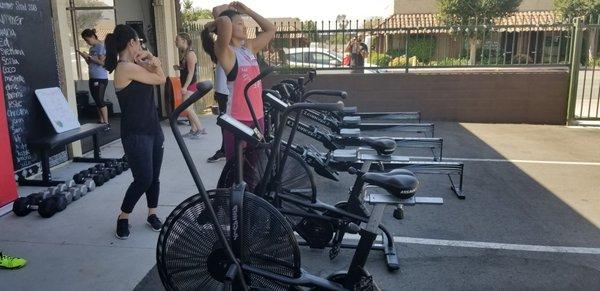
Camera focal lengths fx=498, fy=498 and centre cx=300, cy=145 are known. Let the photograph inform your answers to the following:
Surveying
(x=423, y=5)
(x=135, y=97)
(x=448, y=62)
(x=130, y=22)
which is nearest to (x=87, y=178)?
(x=135, y=97)

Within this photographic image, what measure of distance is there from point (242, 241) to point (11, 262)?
186cm

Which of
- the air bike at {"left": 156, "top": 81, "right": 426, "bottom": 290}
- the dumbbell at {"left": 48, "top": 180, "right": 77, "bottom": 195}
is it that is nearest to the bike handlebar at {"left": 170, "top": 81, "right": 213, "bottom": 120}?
the air bike at {"left": 156, "top": 81, "right": 426, "bottom": 290}

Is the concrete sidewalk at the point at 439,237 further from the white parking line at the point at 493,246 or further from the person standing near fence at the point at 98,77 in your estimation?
the person standing near fence at the point at 98,77

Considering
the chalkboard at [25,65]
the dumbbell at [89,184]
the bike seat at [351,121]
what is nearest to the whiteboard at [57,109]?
the chalkboard at [25,65]

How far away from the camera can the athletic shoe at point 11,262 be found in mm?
3250

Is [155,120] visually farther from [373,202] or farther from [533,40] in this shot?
[533,40]

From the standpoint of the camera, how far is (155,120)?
3.67 metres

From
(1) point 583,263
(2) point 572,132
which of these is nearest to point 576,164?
(2) point 572,132

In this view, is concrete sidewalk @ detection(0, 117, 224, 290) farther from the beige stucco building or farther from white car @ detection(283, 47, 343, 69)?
white car @ detection(283, 47, 343, 69)

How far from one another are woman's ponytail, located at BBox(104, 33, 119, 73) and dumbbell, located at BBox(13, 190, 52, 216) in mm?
1463

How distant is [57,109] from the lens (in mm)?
5281

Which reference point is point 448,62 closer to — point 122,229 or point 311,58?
point 311,58

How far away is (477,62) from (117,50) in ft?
23.7

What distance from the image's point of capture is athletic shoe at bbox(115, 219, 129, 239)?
373cm
